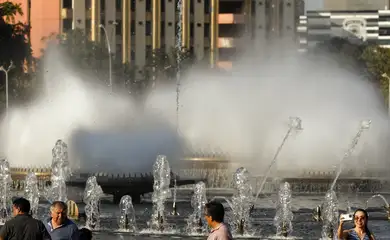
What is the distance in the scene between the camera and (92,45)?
9456 centimetres

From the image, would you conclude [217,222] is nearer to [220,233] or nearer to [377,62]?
[220,233]

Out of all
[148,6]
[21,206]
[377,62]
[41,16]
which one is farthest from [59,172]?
[377,62]

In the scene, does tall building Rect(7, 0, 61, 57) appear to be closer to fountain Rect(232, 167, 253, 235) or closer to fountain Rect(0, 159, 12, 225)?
fountain Rect(0, 159, 12, 225)

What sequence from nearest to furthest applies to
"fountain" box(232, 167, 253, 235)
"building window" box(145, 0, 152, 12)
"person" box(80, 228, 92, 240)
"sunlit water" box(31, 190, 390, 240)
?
1. "person" box(80, 228, 92, 240)
2. "sunlit water" box(31, 190, 390, 240)
3. "fountain" box(232, 167, 253, 235)
4. "building window" box(145, 0, 152, 12)

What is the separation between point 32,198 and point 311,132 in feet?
71.0

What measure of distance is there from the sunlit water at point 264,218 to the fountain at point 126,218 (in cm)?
16

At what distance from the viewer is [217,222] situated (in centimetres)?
1333

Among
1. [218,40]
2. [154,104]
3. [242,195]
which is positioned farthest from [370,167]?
[218,40]

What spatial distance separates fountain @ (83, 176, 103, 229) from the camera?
2791 centimetres

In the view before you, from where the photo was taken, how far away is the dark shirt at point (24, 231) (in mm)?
14414

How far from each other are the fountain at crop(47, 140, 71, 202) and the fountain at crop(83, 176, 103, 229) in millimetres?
1530

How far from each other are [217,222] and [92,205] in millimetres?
15791

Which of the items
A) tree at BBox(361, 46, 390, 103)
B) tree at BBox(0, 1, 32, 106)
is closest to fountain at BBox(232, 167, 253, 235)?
tree at BBox(0, 1, 32, 106)

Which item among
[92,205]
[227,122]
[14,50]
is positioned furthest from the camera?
[14,50]
